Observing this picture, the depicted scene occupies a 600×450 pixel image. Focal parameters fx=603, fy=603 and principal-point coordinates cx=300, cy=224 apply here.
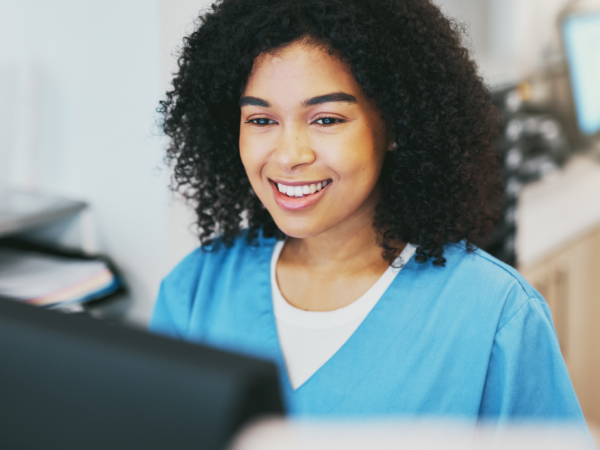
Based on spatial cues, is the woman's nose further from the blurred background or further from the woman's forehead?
the blurred background

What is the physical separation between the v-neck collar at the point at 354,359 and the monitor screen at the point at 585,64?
1.78 m

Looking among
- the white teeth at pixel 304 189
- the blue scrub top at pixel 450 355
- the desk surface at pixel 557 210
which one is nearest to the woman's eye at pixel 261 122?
the white teeth at pixel 304 189

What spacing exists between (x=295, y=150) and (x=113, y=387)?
0.62 m

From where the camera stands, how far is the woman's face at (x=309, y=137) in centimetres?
87

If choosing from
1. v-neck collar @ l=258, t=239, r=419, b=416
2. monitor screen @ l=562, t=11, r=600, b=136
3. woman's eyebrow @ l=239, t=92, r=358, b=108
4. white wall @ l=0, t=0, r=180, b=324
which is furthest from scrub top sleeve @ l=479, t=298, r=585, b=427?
monitor screen @ l=562, t=11, r=600, b=136

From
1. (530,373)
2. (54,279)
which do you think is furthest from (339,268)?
(54,279)

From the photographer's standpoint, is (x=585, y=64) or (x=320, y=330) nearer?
(x=320, y=330)

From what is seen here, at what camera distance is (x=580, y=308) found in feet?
7.01

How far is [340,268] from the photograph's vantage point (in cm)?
105

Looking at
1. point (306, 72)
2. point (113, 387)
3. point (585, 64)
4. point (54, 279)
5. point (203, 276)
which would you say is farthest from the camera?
point (585, 64)

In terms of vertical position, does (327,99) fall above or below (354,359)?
above

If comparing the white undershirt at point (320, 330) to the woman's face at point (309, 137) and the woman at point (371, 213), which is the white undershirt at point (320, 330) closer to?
the woman at point (371, 213)

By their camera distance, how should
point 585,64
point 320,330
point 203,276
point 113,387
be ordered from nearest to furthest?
point 113,387
point 320,330
point 203,276
point 585,64

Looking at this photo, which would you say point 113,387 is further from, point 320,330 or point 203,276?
A: point 203,276
